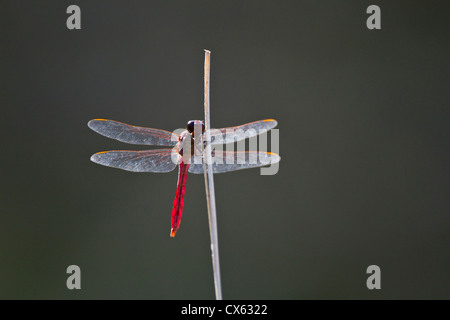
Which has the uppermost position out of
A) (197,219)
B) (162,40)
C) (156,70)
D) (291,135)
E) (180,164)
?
(162,40)

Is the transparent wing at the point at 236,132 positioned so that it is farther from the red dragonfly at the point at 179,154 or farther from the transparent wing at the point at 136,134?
the transparent wing at the point at 136,134

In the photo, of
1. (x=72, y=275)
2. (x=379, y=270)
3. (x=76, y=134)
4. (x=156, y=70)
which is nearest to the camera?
(x=72, y=275)

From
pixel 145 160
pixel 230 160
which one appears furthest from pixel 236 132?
pixel 145 160

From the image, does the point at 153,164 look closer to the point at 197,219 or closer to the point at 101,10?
the point at 197,219

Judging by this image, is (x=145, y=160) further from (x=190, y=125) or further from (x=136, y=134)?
(x=190, y=125)

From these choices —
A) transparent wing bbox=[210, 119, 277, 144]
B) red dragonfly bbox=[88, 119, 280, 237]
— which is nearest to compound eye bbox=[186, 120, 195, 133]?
red dragonfly bbox=[88, 119, 280, 237]

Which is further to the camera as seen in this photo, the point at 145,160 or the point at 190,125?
the point at 145,160

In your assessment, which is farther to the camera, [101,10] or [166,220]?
[101,10]

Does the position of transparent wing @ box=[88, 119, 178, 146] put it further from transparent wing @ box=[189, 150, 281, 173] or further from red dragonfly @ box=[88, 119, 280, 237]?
A: transparent wing @ box=[189, 150, 281, 173]

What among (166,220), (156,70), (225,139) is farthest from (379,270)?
(156,70)

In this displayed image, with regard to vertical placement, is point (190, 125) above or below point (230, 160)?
above
